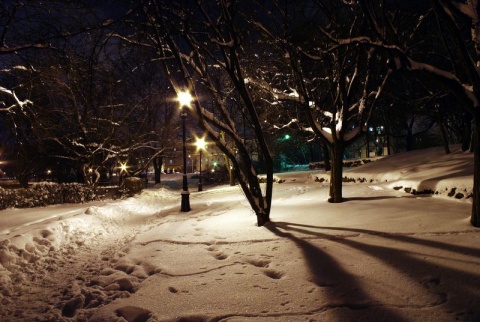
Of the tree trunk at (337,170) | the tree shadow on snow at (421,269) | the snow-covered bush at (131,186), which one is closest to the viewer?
the tree shadow on snow at (421,269)

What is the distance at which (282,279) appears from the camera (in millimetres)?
4023

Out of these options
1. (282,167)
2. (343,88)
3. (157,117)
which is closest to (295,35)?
(343,88)

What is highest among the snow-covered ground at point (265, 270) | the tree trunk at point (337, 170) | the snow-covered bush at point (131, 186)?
the tree trunk at point (337, 170)

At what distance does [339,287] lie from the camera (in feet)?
11.8

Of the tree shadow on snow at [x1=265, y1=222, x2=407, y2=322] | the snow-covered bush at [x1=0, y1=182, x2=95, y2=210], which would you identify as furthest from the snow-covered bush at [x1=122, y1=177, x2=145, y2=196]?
the tree shadow on snow at [x1=265, y1=222, x2=407, y2=322]

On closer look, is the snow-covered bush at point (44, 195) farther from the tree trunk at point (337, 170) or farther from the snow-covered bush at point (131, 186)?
the tree trunk at point (337, 170)

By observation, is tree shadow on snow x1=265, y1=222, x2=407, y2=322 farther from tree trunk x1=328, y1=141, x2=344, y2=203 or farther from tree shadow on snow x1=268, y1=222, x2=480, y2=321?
tree trunk x1=328, y1=141, x2=344, y2=203

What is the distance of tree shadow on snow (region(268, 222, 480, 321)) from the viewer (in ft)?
9.90

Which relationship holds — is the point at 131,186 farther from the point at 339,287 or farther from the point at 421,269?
the point at 421,269

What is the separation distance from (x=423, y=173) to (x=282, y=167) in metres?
36.6

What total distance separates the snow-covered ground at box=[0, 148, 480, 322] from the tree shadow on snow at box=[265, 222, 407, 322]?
0.02m

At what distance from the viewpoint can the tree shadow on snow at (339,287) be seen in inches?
119

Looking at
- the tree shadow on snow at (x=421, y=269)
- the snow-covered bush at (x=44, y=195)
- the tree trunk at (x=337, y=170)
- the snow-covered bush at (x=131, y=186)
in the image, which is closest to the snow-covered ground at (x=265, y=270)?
the tree shadow on snow at (x=421, y=269)

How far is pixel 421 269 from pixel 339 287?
1105mm
